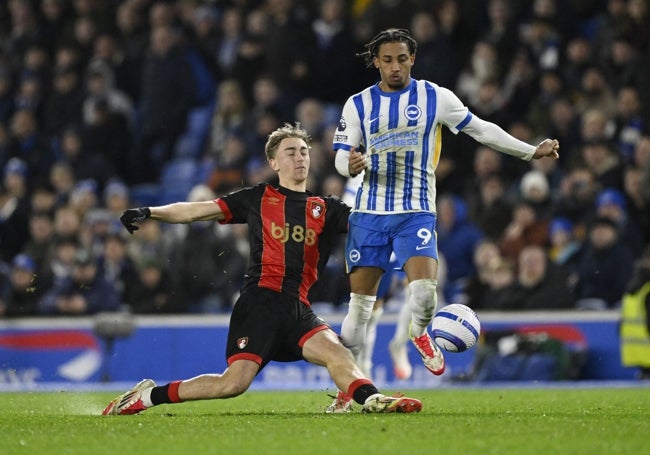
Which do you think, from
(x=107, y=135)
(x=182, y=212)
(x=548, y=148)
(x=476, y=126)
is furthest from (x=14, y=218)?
(x=548, y=148)

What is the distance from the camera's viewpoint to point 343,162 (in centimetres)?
829

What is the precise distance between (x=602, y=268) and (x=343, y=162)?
239 inches

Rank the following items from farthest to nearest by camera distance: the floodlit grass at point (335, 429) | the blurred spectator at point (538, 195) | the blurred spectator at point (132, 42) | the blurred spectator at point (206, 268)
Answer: the blurred spectator at point (132, 42) < the blurred spectator at point (206, 268) < the blurred spectator at point (538, 195) < the floodlit grass at point (335, 429)

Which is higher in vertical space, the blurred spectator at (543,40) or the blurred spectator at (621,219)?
the blurred spectator at (543,40)

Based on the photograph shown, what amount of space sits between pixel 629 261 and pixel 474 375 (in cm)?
201

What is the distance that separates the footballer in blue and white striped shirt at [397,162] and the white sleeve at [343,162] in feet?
0.16

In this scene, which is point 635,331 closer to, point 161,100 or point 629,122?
point 629,122

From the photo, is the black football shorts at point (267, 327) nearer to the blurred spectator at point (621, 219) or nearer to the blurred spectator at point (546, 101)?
the blurred spectator at point (621, 219)

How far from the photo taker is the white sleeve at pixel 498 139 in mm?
8445

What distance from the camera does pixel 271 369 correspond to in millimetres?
14227

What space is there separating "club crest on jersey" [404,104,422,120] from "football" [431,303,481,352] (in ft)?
4.13

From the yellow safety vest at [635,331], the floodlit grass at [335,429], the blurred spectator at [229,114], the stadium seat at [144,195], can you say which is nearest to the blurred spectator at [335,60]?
the blurred spectator at [229,114]

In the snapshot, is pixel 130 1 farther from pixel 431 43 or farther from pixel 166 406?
pixel 166 406

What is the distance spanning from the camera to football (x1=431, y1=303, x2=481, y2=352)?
832cm
